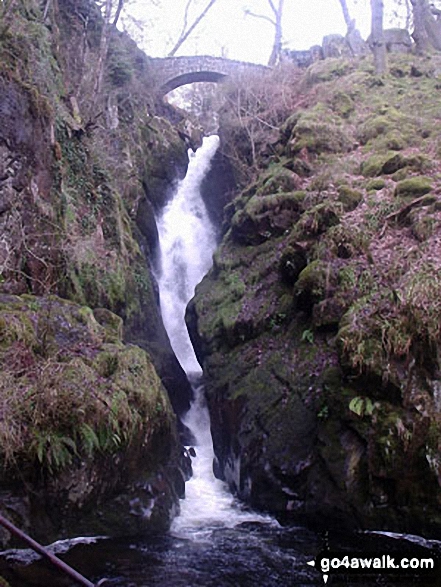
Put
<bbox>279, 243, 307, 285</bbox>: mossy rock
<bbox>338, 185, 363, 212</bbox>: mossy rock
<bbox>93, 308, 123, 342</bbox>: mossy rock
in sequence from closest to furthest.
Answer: <bbox>93, 308, 123, 342</bbox>: mossy rock
<bbox>279, 243, 307, 285</bbox>: mossy rock
<bbox>338, 185, 363, 212</bbox>: mossy rock

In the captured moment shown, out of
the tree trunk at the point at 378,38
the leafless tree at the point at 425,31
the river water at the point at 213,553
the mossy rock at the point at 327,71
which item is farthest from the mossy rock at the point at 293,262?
the leafless tree at the point at 425,31

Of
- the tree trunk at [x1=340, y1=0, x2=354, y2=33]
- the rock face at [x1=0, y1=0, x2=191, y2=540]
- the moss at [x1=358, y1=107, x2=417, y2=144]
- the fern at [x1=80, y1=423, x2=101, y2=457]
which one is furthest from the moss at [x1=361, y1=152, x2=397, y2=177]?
the tree trunk at [x1=340, y1=0, x2=354, y2=33]

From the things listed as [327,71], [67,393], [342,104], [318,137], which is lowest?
[67,393]

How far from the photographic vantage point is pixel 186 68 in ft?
81.5

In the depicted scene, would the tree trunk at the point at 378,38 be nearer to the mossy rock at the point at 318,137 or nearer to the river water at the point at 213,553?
the mossy rock at the point at 318,137

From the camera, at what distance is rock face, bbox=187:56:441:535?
23.2 feet

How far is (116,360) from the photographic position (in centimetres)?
796

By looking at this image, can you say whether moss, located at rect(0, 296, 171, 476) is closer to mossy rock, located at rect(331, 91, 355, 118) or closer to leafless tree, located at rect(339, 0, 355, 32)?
mossy rock, located at rect(331, 91, 355, 118)

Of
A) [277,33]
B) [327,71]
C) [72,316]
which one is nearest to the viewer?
[72,316]

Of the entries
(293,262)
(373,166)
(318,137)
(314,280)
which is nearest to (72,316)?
(314,280)

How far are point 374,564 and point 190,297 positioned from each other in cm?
1131

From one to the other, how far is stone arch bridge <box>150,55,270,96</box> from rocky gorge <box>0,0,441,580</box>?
8568 millimetres

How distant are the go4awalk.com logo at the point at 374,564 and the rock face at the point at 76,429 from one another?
2.61 m

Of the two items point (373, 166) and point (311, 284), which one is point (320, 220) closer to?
point (311, 284)
